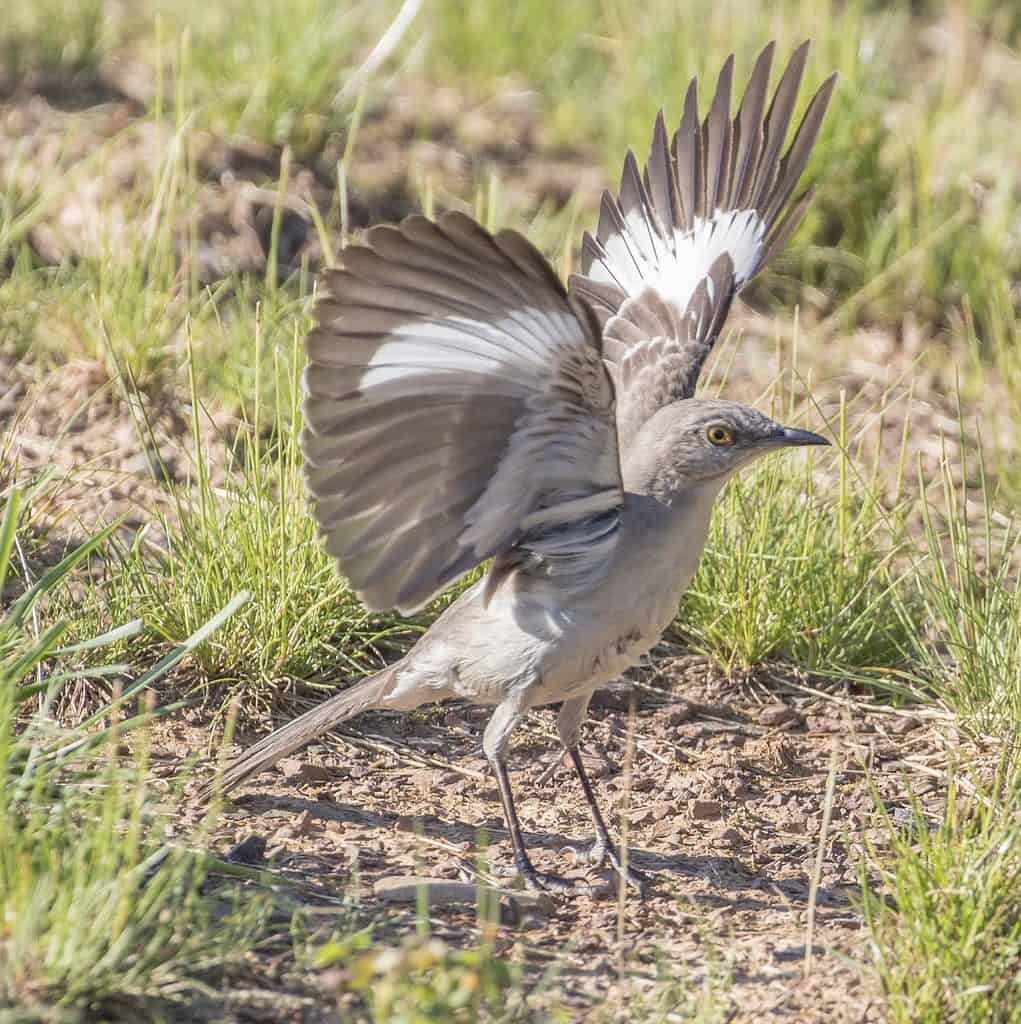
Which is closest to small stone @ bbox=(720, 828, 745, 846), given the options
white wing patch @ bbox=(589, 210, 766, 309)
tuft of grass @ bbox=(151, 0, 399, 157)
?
white wing patch @ bbox=(589, 210, 766, 309)

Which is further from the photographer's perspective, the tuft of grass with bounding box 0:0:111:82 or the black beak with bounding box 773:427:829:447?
the tuft of grass with bounding box 0:0:111:82

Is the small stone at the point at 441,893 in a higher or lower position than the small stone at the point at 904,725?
higher

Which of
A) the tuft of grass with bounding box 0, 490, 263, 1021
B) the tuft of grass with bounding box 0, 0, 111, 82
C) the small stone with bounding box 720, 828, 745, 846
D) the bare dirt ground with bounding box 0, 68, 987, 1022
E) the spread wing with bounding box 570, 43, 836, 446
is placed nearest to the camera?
the tuft of grass with bounding box 0, 490, 263, 1021

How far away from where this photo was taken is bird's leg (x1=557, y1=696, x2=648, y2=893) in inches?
179

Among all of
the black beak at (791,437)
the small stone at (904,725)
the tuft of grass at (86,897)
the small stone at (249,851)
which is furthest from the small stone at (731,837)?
the tuft of grass at (86,897)

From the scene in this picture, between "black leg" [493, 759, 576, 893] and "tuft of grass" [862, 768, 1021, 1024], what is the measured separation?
3.38ft

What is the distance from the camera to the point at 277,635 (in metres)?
4.94

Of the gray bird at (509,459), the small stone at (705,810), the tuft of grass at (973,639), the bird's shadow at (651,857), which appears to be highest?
the gray bird at (509,459)

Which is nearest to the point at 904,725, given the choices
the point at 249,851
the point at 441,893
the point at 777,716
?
the point at 777,716

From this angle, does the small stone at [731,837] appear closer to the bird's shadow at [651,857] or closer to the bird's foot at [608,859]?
the bird's shadow at [651,857]

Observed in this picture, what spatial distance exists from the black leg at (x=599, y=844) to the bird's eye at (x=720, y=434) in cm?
105

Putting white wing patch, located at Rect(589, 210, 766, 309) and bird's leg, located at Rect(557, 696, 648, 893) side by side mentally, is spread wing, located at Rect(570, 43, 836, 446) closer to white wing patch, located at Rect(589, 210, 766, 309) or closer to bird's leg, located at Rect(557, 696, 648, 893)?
white wing patch, located at Rect(589, 210, 766, 309)

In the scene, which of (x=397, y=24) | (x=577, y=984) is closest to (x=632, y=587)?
(x=577, y=984)

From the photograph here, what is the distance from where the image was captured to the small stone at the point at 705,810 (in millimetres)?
4848
